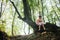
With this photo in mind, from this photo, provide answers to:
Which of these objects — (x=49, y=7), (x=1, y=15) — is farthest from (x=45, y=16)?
(x=1, y=15)

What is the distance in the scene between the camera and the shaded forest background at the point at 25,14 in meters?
4.24

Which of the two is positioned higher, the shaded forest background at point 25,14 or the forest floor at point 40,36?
the shaded forest background at point 25,14

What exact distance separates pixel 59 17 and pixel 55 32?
0.53 m

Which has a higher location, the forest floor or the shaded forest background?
the shaded forest background

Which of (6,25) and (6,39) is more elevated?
(6,25)

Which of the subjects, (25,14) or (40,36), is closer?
(40,36)

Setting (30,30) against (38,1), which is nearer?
(30,30)

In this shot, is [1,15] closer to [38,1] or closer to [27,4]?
[27,4]

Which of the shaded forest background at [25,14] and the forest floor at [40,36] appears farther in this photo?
the shaded forest background at [25,14]

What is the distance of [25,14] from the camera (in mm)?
4320

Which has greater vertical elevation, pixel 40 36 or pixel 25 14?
pixel 25 14

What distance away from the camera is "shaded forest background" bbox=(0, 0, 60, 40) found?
424 centimetres

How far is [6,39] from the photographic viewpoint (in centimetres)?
406

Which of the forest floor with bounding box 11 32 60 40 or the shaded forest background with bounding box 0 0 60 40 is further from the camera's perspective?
the shaded forest background with bounding box 0 0 60 40
